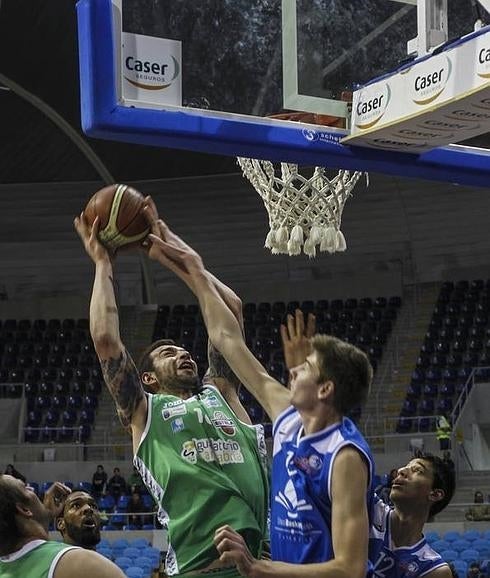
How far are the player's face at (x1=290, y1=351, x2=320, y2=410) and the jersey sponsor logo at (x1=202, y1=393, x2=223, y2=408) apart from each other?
0.86 meters

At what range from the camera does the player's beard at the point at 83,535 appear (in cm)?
513

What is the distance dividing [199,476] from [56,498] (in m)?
1.18

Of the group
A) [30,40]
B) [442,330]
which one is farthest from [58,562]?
[442,330]

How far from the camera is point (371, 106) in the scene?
6.25 metres

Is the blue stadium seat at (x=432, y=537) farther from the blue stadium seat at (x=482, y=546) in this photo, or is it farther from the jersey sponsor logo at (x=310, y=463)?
the jersey sponsor logo at (x=310, y=463)

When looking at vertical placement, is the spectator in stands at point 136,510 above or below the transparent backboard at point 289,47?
below

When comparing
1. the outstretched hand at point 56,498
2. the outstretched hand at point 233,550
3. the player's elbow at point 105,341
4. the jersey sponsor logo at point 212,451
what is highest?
the player's elbow at point 105,341

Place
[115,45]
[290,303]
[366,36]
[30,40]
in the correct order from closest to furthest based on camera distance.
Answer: [115,45] < [366,36] < [30,40] < [290,303]

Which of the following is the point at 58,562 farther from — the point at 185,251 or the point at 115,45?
the point at 115,45

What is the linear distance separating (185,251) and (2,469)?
16.3 metres

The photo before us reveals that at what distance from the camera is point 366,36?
6.45 m

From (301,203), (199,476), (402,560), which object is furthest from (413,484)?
(301,203)

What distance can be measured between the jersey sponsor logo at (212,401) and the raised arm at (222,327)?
26 centimetres

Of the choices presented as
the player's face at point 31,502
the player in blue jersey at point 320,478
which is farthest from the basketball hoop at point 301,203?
the player's face at point 31,502
